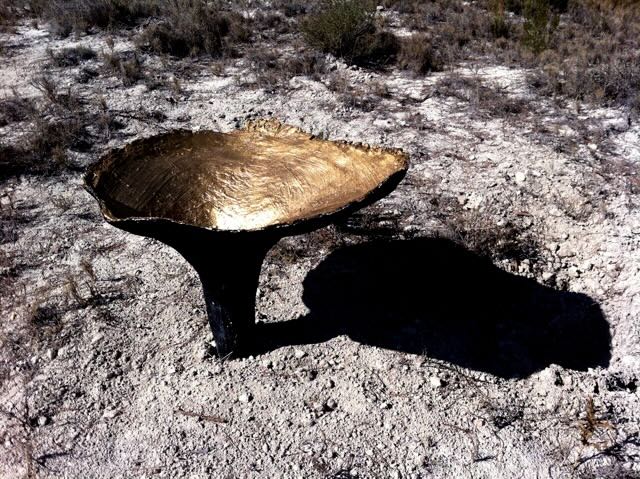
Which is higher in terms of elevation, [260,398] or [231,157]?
[231,157]

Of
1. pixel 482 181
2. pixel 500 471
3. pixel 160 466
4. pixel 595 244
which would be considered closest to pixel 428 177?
pixel 482 181

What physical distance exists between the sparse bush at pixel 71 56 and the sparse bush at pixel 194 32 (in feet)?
2.07

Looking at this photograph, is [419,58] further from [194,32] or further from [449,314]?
[449,314]

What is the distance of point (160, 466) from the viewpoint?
276cm

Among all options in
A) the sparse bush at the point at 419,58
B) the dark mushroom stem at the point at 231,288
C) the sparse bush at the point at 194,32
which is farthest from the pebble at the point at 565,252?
the sparse bush at the point at 194,32

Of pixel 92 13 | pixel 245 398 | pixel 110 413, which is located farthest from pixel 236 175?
pixel 92 13

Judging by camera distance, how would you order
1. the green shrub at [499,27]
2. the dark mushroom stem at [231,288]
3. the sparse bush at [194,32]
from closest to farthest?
the dark mushroom stem at [231,288] < the sparse bush at [194,32] < the green shrub at [499,27]

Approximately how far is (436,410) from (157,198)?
6.17 feet

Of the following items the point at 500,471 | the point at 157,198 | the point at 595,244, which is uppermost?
the point at 157,198

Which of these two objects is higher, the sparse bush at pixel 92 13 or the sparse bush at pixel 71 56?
the sparse bush at pixel 92 13

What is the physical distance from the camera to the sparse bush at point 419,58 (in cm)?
649

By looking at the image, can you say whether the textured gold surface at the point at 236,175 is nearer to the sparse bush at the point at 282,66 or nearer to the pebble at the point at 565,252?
the pebble at the point at 565,252

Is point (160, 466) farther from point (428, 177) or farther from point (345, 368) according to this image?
point (428, 177)

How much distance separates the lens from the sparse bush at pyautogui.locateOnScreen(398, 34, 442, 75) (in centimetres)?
649
